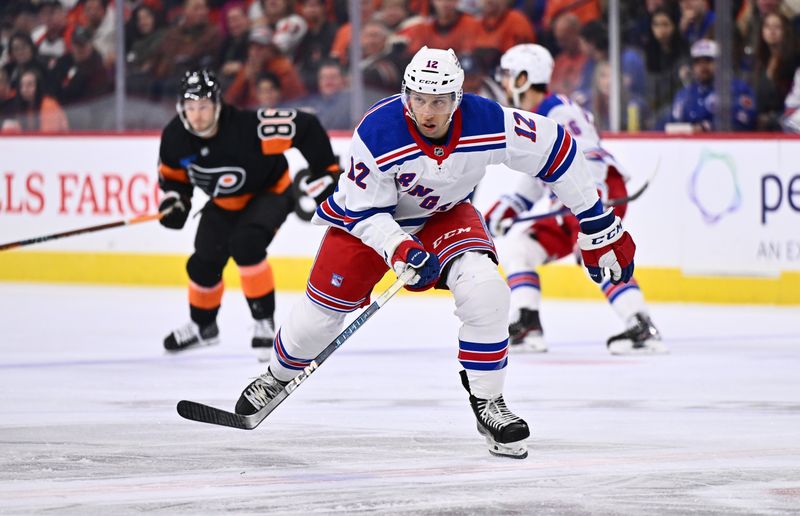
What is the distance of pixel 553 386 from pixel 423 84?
173cm

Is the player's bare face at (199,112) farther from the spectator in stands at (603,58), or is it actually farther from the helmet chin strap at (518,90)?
the spectator in stands at (603,58)

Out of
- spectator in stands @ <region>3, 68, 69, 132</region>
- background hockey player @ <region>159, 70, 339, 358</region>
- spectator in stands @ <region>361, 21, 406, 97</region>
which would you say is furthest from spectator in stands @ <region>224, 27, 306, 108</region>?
background hockey player @ <region>159, 70, 339, 358</region>

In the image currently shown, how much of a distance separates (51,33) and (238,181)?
3656mm

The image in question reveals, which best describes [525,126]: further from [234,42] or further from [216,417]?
[234,42]

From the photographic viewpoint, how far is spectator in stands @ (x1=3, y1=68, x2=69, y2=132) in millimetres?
9023

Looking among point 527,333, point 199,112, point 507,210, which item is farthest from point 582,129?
point 199,112

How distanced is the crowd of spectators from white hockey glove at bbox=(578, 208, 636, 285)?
3747mm

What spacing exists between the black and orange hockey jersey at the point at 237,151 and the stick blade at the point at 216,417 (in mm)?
1855

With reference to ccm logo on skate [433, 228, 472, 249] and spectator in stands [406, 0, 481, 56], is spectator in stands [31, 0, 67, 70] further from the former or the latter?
ccm logo on skate [433, 228, 472, 249]

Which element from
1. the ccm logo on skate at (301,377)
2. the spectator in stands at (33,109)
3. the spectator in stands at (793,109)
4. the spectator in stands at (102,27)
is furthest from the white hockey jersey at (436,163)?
the spectator in stands at (33,109)

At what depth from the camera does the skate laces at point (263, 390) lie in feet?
13.6

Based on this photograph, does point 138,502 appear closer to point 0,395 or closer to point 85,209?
point 0,395

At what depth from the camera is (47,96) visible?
9.09 meters

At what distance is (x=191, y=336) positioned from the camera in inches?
242
